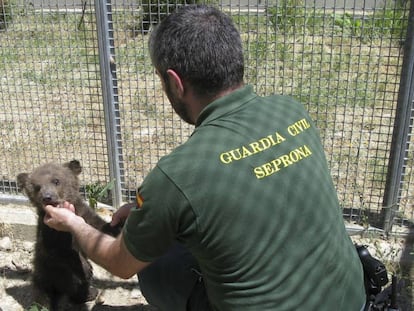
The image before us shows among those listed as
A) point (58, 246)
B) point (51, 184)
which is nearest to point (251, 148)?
point (51, 184)

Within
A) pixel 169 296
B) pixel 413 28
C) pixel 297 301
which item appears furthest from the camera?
pixel 413 28

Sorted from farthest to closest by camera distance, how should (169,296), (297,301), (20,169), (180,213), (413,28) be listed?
(20,169), (413,28), (169,296), (297,301), (180,213)

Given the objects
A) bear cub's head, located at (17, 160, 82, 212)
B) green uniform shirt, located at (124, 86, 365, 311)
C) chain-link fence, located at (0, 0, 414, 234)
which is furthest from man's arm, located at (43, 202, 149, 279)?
chain-link fence, located at (0, 0, 414, 234)

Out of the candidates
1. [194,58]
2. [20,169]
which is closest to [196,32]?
[194,58]

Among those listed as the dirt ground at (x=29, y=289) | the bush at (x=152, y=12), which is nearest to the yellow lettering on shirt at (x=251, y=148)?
the dirt ground at (x=29, y=289)

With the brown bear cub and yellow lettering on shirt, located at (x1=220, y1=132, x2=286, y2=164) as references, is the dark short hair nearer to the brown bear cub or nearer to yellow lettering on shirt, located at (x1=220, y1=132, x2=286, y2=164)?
yellow lettering on shirt, located at (x1=220, y1=132, x2=286, y2=164)

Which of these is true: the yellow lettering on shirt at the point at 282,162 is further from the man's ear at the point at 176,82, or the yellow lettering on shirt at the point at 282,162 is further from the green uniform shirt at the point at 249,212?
the man's ear at the point at 176,82

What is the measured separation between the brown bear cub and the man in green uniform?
48.7 inches

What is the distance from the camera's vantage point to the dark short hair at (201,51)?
2.55 meters

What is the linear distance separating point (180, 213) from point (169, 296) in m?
1.09

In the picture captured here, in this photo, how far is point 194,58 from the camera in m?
2.55

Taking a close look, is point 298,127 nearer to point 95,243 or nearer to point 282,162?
point 282,162

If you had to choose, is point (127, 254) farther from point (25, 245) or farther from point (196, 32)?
point (25, 245)

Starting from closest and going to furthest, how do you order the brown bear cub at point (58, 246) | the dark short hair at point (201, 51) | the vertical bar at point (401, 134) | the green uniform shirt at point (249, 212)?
the green uniform shirt at point (249, 212) → the dark short hair at point (201, 51) → the brown bear cub at point (58, 246) → the vertical bar at point (401, 134)
